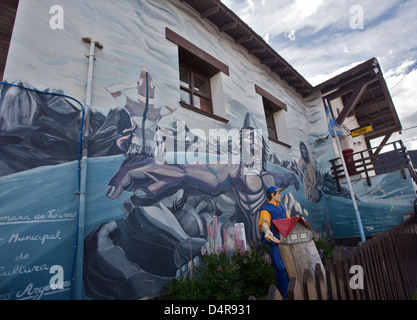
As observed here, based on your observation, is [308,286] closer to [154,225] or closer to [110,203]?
[154,225]

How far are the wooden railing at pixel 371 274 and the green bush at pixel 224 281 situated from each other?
148 centimetres

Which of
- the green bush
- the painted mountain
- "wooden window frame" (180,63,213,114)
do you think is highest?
"wooden window frame" (180,63,213,114)

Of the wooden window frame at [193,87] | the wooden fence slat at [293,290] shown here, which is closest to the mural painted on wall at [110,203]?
the wooden window frame at [193,87]

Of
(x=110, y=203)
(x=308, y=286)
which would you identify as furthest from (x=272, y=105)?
(x=308, y=286)

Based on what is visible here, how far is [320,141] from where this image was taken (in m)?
9.42

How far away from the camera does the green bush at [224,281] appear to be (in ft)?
10.5

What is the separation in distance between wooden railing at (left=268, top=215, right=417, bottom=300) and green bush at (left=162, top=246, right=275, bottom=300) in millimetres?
1481

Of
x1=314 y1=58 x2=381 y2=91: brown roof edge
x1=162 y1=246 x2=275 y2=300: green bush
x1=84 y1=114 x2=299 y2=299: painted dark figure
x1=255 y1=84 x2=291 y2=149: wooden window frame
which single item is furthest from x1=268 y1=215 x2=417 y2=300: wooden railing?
x1=314 y1=58 x2=381 y2=91: brown roof edge

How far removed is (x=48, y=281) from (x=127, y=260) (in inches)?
36.0

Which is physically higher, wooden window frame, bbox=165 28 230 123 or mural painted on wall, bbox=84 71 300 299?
wooden window frame, bbox=165 28 230 123

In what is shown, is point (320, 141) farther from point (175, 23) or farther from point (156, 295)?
point (156, 295)

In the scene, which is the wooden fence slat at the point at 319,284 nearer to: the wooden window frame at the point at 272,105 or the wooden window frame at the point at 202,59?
the wooden window frame at the point at 202,59

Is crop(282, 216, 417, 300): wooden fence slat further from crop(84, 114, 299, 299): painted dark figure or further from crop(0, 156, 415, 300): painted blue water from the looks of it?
crop(0, 156, 415, 300): painted blue water

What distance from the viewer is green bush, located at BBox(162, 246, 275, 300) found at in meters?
3.21
